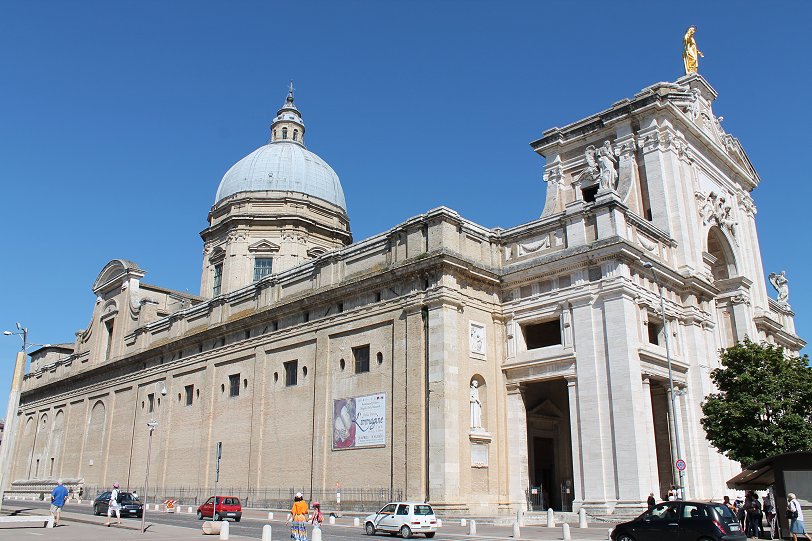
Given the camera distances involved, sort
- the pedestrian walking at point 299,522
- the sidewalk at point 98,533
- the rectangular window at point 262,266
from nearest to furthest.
Result: the pedestrian walking at point 299,522 < the sidewalk at point 98,533 < the rectangular window at point 262,266

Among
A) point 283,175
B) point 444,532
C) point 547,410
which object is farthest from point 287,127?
point 444,532

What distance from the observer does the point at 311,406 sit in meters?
35.7

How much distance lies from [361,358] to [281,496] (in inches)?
332

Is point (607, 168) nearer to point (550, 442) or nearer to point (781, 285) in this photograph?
point (550, 442)

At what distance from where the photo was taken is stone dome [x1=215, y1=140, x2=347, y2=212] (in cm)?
5828

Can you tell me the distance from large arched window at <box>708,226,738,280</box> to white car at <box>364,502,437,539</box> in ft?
85.1

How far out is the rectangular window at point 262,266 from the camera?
54562 millimetres

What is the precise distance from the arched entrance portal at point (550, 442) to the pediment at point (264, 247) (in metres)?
26.8

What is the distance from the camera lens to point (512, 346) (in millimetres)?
32531

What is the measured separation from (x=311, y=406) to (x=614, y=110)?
2280 centimetres

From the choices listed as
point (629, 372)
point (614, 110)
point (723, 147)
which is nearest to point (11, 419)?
point (629, 372)

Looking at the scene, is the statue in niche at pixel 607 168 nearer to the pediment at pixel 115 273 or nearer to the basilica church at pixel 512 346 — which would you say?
the basilica church at pixel 512 346

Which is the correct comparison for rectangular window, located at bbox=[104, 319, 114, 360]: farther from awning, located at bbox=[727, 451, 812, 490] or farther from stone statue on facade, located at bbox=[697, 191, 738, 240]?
awning, located at bbox=[727, 451, 812, 490]

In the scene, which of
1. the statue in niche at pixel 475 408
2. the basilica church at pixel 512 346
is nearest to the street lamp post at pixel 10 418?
the basilica church at pixel 512 346
